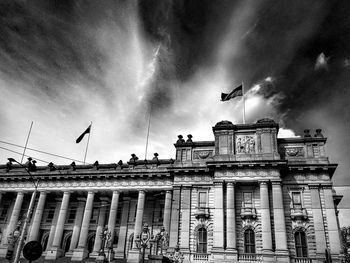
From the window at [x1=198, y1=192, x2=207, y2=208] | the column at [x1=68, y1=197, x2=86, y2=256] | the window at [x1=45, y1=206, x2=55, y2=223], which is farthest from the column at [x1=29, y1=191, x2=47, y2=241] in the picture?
the window at [x1=198, y1=192, x2=207, y2=208]

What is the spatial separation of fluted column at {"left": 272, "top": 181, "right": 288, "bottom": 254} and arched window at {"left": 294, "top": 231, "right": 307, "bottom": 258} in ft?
6.37

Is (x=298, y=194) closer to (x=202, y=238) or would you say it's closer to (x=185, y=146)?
(x=202, y=238)

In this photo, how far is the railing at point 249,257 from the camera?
3177 centimetres

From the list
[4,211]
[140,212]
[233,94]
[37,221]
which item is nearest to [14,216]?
[37,221]

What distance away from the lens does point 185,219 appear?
36.2 meters

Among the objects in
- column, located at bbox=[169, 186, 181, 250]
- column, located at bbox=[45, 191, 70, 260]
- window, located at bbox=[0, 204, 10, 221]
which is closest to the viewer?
column, located at bbox=[169, 186, 181, 250]

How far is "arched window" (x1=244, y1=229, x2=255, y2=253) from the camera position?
33281 millimetres

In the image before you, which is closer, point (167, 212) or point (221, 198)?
point (221, 198)

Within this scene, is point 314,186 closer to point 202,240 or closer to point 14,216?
point 202,240

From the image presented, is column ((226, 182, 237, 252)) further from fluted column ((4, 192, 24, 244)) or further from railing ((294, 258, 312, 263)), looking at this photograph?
fluted column ((4, 192, 24, 244))

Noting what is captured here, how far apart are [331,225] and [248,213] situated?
8.30 m

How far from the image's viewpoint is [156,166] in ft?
141

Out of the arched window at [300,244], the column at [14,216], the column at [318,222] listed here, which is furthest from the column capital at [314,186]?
the column at [14,216]

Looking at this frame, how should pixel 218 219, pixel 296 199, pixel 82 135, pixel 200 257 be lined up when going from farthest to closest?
pixel 82 135, pixel 296 199, pixel 218 219, pixel 200 257
